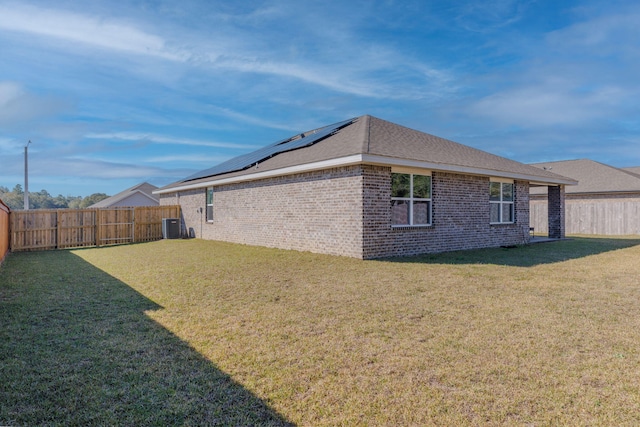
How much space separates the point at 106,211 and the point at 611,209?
29.5 metres

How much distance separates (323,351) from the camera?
3.71m

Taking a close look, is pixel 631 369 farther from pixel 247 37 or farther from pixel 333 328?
pixel 247 37

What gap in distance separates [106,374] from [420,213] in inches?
396

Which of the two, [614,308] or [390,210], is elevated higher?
[390,210]

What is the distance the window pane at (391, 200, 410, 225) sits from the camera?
1101 cm

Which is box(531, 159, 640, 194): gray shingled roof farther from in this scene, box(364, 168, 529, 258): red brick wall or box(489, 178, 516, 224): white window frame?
box(489, 178, 516, 224): white window frame

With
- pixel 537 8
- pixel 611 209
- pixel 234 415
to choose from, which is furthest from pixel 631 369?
pixel 611 209

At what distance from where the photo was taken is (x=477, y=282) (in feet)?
23.6

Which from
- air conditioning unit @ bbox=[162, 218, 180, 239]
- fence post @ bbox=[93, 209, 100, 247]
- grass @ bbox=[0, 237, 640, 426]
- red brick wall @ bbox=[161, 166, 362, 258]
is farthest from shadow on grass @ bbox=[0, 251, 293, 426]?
air conditioning unit @ bbox=[162, 218, 180, 239]

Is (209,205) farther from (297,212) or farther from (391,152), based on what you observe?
(391,152)

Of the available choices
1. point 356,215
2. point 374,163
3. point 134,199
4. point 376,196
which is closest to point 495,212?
point 376,196

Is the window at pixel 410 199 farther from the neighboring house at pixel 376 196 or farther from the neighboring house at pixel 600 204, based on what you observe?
the neighboring house at pixel 600 204

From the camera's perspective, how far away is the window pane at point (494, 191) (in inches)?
547

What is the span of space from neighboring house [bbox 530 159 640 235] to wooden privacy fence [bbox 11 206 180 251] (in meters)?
24.6
